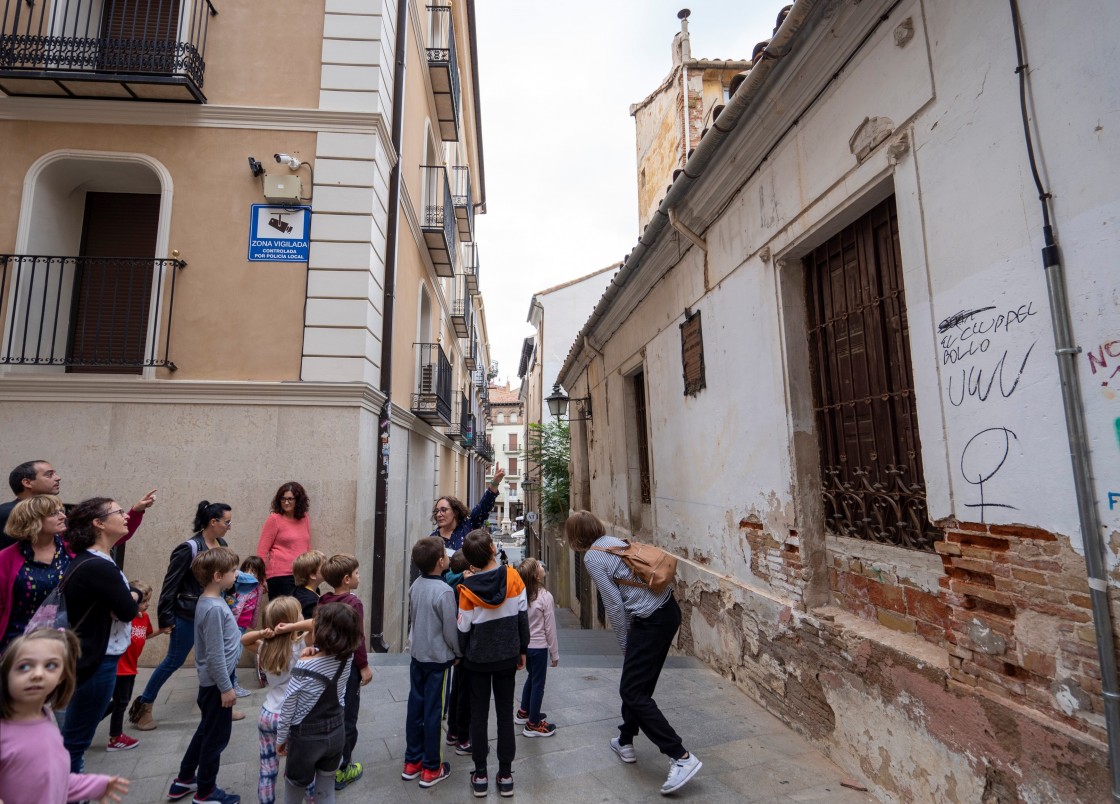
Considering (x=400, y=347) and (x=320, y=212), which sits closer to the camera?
(x=320, y=212)

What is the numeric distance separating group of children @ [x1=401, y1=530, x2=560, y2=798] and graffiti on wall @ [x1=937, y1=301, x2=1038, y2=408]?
2.60 m

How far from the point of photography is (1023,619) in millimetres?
2510

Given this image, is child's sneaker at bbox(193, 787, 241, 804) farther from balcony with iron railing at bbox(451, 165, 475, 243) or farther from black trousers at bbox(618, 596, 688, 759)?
balcony with iron railing at bbox(451, 165, 475, 243)

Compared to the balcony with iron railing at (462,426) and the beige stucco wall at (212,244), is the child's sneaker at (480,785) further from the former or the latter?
the balcony with iron railing at (462,426)

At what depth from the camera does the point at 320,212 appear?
673cm

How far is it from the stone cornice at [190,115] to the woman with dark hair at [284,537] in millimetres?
4043

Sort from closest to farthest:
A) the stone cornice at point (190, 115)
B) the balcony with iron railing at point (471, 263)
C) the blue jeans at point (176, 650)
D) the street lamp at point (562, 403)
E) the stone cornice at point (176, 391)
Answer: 1. the blue jeans at point (176, 650)
2. the stone cornice at point (176, 391)
3. the stone cornice at point (190, 115)
4. the street lamp at point (562, 403)
5. the balcony with iron railing at point (471, 263)

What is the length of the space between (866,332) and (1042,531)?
167 centimetres

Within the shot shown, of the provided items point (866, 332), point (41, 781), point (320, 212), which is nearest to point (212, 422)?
point (320, 212)

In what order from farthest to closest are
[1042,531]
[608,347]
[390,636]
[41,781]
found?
[608,347], [390,636], [1042,531], [41,781]

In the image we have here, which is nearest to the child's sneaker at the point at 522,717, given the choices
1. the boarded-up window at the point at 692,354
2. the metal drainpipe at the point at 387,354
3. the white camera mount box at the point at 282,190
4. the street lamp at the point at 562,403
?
the metal drainpipe at the point at 387,354

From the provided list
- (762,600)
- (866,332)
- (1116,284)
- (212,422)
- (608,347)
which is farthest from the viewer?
(608,347)

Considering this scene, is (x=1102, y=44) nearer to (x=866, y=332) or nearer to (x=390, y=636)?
(x=866, y=332)

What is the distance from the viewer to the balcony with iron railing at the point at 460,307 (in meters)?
15.1
